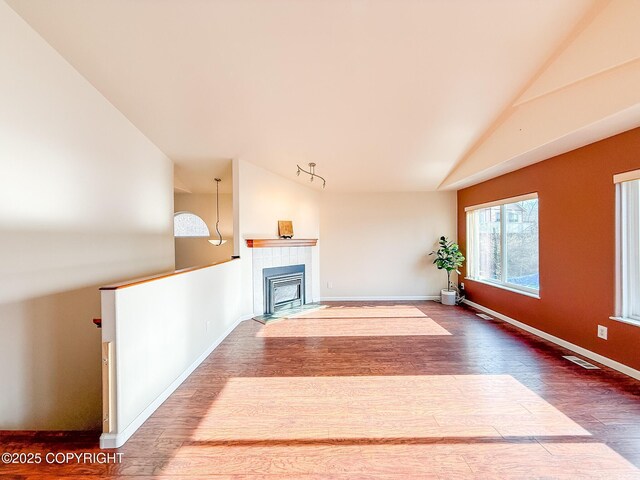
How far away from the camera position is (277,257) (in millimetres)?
5141

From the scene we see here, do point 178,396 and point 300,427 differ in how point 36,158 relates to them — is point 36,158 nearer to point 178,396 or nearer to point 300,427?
point 178,396

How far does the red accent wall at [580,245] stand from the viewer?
9.11 feet

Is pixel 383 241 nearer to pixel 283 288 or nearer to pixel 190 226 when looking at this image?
pixel 283 288

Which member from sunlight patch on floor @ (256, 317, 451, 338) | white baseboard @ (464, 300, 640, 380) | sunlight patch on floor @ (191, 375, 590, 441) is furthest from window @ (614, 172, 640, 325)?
sunlight patch on floor @ (256, 317, 451, 338)

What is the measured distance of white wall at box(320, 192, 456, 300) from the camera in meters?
6.02

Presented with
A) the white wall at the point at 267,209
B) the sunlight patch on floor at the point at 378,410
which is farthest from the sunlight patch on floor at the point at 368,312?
the sunlight patch on floor at the point at 378,410

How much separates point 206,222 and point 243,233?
7.91 feet

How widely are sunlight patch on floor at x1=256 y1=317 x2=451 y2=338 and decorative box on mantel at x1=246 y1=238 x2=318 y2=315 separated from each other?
0.66 meters

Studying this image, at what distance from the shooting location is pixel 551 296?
142 inches

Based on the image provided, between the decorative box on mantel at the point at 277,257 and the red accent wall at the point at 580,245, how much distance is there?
3.54 metres

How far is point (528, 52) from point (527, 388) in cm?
303

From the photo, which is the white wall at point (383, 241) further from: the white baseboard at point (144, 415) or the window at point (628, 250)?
the white baseboard at point (144, 415)

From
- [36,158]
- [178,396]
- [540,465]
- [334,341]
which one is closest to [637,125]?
[540,465]

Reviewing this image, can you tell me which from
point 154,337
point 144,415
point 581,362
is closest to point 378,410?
point 144,415
